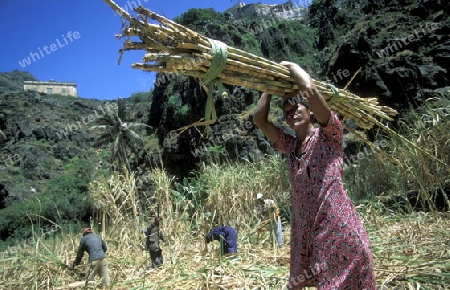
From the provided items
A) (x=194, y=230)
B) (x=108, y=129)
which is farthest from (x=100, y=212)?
(x=108, y=129)

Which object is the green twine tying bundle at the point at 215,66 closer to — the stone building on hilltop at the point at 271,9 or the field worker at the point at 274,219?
the field worker at the point at 274,219

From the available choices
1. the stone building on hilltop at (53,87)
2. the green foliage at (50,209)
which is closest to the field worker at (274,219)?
the green foliage at (50,209)

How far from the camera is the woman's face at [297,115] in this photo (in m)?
1.63

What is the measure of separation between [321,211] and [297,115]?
0.48 metres

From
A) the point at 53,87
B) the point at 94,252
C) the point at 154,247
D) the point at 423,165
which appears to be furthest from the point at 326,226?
the point at 53,87

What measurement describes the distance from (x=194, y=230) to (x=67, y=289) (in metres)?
2.63

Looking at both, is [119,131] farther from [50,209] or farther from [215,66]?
[215,66]

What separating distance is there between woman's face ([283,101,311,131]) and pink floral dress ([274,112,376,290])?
8 centimetres

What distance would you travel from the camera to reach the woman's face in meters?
1.63

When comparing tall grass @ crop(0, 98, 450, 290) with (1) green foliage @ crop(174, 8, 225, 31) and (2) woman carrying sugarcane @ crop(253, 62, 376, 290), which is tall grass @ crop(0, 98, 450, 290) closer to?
(2) woman carrying sugarcane @ crop(253, 62, 376, 290)

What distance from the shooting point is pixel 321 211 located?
1.47 metres

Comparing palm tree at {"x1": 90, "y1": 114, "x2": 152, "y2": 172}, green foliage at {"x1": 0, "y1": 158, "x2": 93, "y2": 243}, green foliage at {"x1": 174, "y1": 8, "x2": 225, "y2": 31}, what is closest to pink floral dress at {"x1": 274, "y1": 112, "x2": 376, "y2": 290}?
palm tree at {"x1": 90, "y1": 114, "x2": 152, "y2": 172}

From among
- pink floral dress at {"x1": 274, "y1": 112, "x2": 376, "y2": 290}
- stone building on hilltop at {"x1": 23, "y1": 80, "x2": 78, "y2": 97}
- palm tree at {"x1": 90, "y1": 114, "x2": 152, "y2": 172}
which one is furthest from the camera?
stone building on hilltop at {"x1": 23, "y1": 80, "x2": 78, "y2": 97}

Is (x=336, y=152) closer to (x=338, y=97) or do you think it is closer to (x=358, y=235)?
(x=358, y=235)
